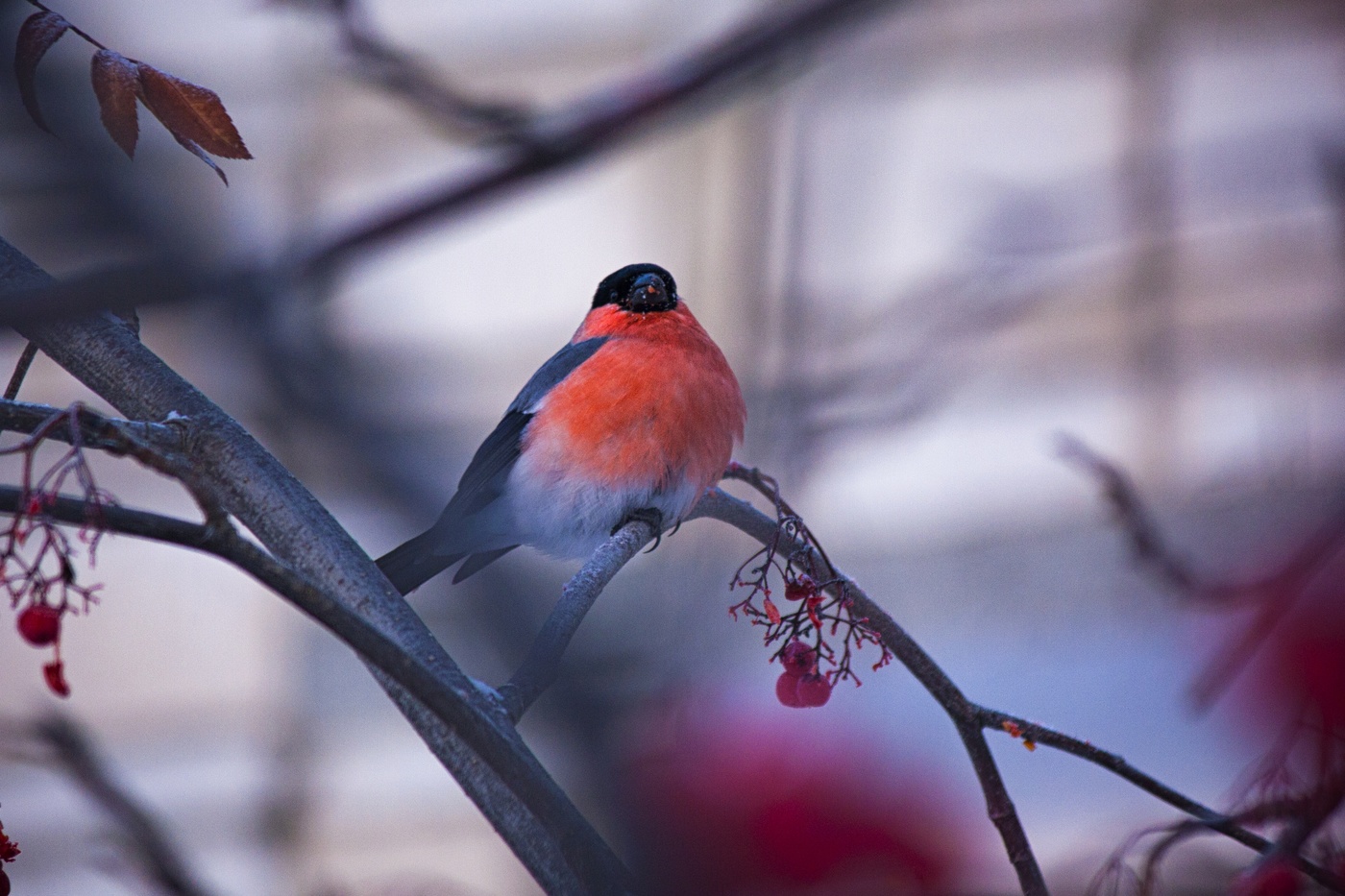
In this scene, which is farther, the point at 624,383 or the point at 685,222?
the point at 685,222

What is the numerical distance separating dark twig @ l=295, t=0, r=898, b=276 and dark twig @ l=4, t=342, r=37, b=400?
24 cm

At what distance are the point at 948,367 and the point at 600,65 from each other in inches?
63.6

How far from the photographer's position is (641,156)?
3.27m

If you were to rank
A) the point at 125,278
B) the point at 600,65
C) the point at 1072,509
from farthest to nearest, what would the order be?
the point at 600,65
the point at 1072,509
the point at 125,278

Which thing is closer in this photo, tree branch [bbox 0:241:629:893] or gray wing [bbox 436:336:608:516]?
tree branch [bbox 0:241:629:893]

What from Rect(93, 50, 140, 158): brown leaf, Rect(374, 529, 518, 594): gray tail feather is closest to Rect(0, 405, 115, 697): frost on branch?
Rect(93, 50, 140, 158): brown leaf

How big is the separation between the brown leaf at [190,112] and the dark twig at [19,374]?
0.50 ft

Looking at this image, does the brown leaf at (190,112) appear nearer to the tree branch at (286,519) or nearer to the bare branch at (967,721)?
the tree branch at (286,519)

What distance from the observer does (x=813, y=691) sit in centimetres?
90

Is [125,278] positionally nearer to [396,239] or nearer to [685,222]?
[396,239]

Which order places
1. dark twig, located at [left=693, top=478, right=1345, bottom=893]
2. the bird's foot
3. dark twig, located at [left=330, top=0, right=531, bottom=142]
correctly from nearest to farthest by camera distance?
dark twig, located at [left=693, top=478, right=1345, bottom=893] → dark twig, located at [left=330, top=0, right=531, bottom=142] → the bird's foot

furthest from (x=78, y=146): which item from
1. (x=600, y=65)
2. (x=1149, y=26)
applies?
(x=1149, y=26)

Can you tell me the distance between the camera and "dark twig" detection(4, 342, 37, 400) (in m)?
0.65

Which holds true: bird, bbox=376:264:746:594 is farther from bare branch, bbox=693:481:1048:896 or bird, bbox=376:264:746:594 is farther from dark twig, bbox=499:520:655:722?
bare branch, bbox=693:481:1048:896
